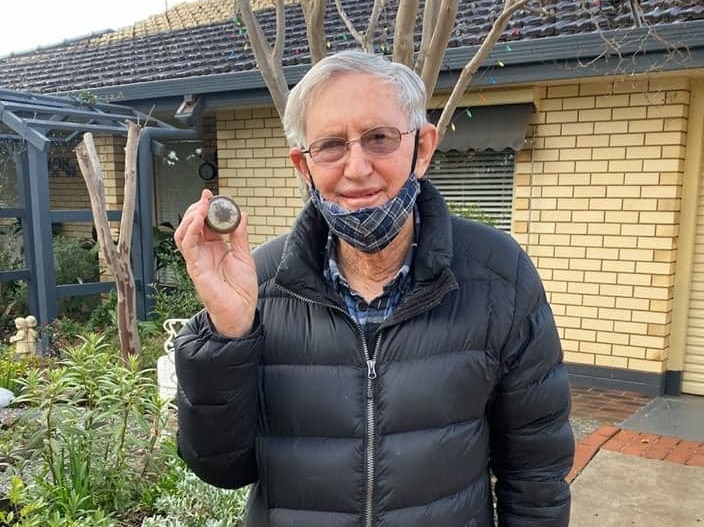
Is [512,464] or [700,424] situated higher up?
[512,464]

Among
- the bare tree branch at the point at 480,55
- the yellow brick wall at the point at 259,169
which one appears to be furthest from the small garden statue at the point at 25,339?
the bare tree branch at the point at 480,55

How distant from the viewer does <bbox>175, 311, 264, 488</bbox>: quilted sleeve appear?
4.43 feet

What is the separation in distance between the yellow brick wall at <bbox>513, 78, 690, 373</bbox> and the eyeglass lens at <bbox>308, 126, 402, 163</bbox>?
4.54 m

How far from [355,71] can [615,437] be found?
160 inches

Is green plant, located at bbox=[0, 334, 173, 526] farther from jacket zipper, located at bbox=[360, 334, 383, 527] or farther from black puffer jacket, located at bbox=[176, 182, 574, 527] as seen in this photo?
jacket zipper, located at bbox=[360, 334, 383, 527]

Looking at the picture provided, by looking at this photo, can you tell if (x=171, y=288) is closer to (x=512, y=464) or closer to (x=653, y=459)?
(x=653, y=459)

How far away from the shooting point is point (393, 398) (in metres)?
1.41

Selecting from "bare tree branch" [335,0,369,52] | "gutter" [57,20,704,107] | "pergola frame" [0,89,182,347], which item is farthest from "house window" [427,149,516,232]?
"pergola frame" [0,89,182,347]

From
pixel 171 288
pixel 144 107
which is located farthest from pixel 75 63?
pixel 171 288

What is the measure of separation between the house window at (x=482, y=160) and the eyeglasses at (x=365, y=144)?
4428 millimetres

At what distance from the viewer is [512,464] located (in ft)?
5.05

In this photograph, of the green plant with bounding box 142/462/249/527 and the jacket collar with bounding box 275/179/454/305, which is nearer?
the jacket collar with bounding box 275/179/454/305

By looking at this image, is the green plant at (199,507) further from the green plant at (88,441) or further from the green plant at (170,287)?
the green plant at (170,287)

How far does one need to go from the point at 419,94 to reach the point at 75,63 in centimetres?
1055
